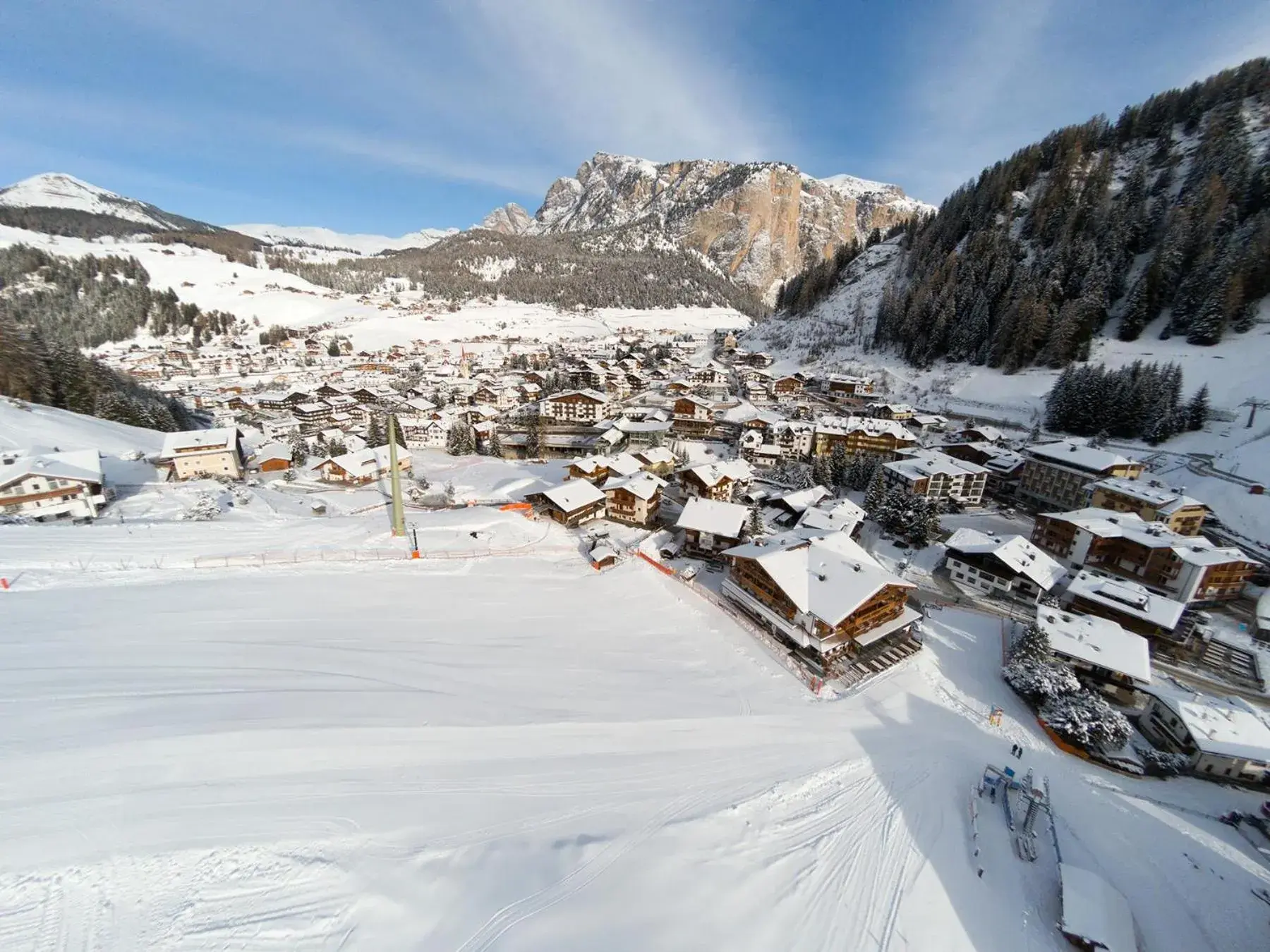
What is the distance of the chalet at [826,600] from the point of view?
18.1 meters

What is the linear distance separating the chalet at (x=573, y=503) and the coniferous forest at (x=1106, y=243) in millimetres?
56582

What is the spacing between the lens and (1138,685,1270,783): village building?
1513 cm

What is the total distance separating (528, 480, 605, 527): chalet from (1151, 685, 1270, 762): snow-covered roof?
2583 cm

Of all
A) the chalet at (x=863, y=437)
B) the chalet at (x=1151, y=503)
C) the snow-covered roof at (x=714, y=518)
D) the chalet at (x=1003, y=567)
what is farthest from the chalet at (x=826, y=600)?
the chalet at (x=863, y=437)

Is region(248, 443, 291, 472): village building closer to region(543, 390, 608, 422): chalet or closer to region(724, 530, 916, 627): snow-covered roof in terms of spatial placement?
region(543, 390, 608, 422): chalet

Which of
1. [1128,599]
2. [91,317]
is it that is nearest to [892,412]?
[1128,599]

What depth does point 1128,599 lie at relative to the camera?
21.5 m

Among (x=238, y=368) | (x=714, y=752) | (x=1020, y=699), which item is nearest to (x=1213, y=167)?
(x=1020, y=699)

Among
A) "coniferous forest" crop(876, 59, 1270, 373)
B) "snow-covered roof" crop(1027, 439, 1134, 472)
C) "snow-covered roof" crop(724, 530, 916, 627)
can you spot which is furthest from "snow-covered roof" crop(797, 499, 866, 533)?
"coniferous forest" crop(876, 59, 1270, 373)

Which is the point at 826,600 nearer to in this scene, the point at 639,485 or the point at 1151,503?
the point at 639,485

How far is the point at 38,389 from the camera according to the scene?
42.9 m

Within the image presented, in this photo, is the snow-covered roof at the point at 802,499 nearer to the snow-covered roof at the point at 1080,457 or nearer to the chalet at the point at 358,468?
the snow-covered roof at the point at 1080,457

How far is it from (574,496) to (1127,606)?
27.6 metres

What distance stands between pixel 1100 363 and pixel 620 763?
65.0 meters
